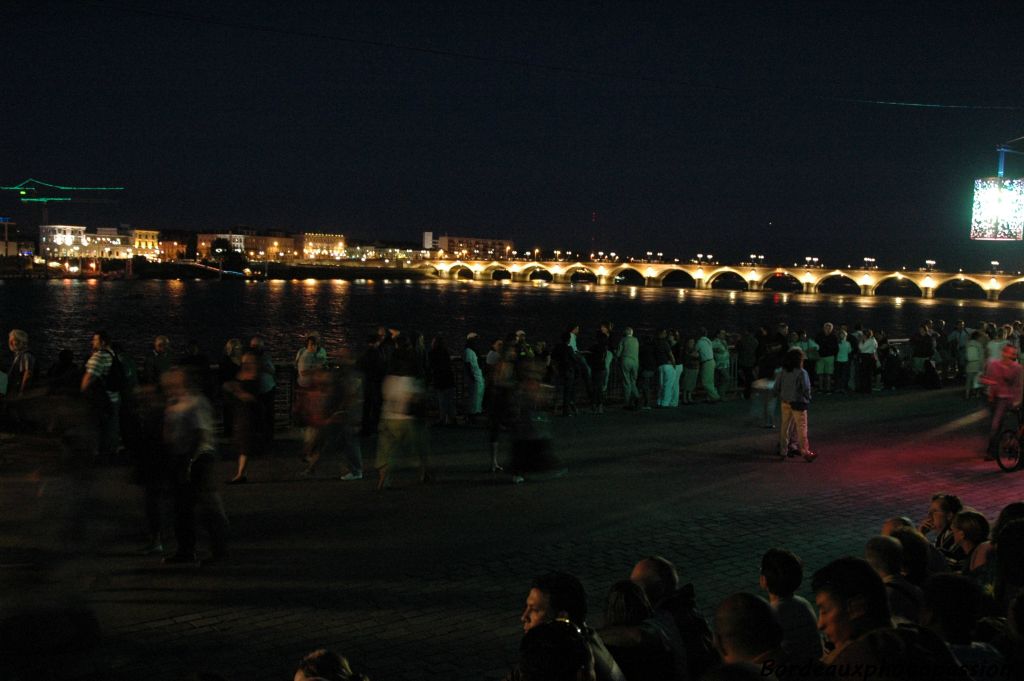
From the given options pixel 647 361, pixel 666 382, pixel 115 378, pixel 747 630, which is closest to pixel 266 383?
pixel 115 378

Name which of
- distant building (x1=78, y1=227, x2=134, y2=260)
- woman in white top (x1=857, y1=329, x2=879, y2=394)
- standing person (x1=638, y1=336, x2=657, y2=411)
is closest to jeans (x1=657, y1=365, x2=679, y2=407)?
standing person (x1=638, y1=336, x2=657, y2=411)

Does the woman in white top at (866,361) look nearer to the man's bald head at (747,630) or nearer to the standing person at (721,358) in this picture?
the standing person at (721,358)

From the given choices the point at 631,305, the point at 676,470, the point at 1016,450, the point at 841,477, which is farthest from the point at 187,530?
the point at 631,305

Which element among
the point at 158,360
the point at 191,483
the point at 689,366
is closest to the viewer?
the point at 191,483

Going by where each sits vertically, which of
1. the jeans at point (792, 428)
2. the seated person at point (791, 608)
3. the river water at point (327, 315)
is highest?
the seated person at point (791, 608)

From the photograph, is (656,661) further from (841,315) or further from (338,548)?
(841,315)

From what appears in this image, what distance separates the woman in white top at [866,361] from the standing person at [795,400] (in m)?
8.76

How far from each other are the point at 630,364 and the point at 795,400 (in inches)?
182

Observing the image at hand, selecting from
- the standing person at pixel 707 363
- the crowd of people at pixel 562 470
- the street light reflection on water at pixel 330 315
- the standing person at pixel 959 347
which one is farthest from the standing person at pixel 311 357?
the street light reflection on water at pixel 330 315

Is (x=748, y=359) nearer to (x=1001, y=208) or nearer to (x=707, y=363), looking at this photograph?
(x=707, y=363)

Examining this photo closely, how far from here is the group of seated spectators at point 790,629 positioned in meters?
2.93

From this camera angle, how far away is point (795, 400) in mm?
12406

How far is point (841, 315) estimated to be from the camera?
348ft

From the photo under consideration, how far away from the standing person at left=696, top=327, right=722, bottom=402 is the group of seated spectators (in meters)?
13.2
